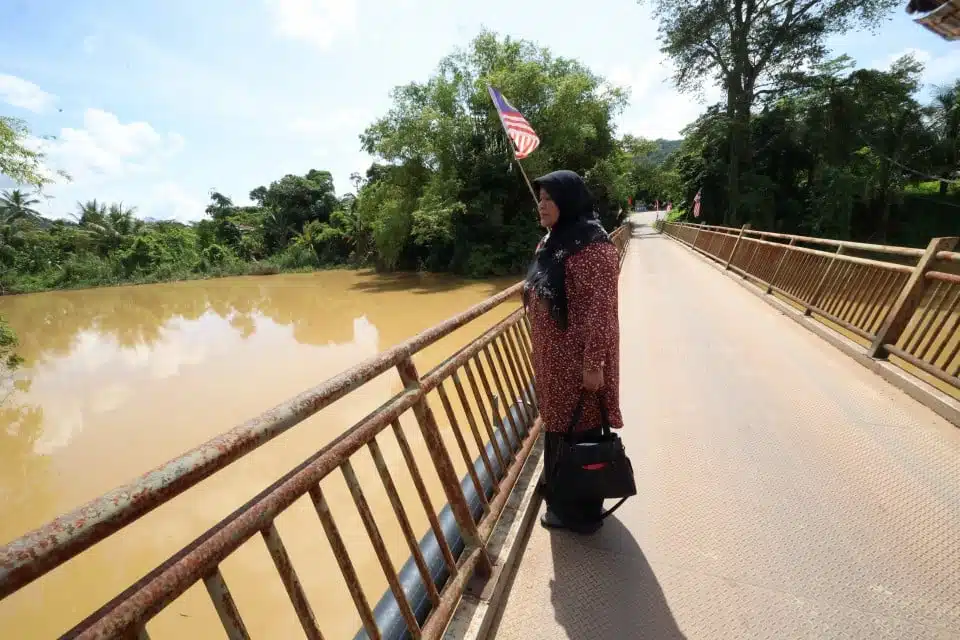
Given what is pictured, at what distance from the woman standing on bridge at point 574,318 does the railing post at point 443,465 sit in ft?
1.49

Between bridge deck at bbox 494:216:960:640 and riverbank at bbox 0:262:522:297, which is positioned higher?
bridge deck at bbox 494:216:960:640

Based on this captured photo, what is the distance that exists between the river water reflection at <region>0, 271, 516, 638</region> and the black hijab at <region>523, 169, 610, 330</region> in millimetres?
3573

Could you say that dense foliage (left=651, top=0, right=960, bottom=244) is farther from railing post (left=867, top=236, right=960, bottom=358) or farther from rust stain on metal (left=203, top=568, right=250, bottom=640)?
rust stain on metal (left=203, top=568, right=250, bottom=640)

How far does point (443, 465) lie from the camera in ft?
5.99

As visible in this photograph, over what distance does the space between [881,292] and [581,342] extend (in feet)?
14.7

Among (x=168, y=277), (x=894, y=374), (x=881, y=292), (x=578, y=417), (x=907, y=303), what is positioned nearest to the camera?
(x=578, y=417)

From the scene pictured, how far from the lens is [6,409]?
9680 mm

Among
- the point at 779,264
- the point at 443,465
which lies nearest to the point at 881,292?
the point at 779,264

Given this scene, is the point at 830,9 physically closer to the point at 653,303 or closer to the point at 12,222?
the point at 653,303

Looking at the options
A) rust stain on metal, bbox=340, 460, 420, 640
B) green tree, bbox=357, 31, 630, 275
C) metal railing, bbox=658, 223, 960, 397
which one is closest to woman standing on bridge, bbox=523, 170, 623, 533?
rust stain on metal, bbox=340, 460, 420, 640

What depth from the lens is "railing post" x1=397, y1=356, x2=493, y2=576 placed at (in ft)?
5.70

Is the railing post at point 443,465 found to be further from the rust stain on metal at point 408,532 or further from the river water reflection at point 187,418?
the river water reflection at point 187,418

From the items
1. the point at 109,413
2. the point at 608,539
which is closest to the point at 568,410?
the point at 608,539

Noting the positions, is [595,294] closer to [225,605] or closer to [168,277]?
[225,605]
